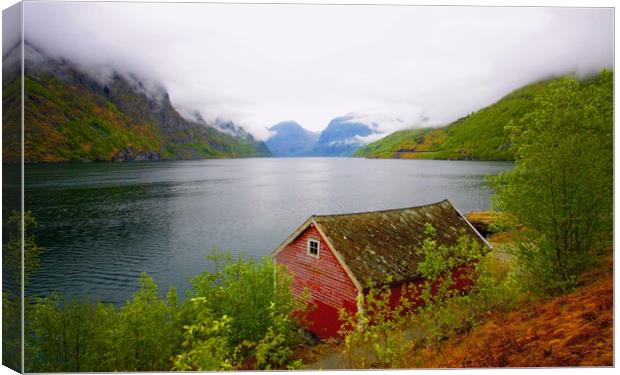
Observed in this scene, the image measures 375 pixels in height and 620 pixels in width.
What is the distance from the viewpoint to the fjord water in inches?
900

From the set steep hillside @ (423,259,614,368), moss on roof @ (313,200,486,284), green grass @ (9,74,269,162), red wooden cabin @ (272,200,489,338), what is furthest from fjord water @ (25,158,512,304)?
steep hillside @ (423,259,614,368)

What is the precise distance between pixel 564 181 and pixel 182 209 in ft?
114

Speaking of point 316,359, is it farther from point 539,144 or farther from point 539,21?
point 539,21

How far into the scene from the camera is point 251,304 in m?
10.8

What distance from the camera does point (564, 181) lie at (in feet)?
31.1

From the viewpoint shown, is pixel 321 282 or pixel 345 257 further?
pixel 321 282

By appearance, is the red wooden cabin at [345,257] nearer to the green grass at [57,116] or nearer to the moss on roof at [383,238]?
the moss on roof at [383,238]

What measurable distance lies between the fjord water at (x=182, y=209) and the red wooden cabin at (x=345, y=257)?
4.09 meters

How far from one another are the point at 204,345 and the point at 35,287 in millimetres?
18691

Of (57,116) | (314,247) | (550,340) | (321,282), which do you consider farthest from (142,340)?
(57,116)

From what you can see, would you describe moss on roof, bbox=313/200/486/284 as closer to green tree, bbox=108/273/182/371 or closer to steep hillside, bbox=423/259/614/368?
steep hillside, bbox=423/259/614/368

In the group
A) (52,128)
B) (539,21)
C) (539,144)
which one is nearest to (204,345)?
(539,144)

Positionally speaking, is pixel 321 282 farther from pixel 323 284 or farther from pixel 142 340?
pixel 142 340

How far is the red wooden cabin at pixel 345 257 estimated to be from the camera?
512 inches
